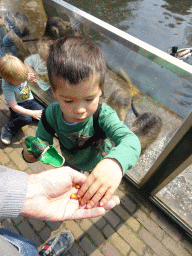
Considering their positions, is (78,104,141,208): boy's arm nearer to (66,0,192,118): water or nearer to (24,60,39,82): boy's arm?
(24,60,39,82): boy's arm

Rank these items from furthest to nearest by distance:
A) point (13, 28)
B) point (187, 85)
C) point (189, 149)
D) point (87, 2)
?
point (87, 2)
point (13, 28)
point (187, 85)
point (189, 149)

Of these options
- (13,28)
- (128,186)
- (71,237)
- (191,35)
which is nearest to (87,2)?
(191,35)

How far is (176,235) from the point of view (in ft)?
8.55

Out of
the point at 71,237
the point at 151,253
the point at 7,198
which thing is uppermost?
the point at 7,198

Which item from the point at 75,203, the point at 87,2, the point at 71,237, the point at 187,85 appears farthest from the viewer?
the point at 87,2

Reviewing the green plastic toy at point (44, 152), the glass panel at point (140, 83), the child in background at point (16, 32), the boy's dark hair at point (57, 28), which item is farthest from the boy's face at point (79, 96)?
the child in background at point (16, 32)

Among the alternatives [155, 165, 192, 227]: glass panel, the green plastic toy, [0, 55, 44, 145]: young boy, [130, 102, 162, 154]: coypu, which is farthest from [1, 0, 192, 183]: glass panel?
the green plastic toy

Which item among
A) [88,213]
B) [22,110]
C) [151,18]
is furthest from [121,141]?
[151,18]

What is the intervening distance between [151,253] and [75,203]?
1.89 metres

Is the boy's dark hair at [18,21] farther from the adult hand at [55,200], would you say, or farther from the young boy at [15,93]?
the adult hand at [55,200]

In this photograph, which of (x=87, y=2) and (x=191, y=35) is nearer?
(x=191, y=35)

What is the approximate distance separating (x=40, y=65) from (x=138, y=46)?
2.31 meters

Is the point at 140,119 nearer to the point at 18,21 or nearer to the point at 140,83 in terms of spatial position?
the point at 140,83

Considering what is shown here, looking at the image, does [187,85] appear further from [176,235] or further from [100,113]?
[176,235]
